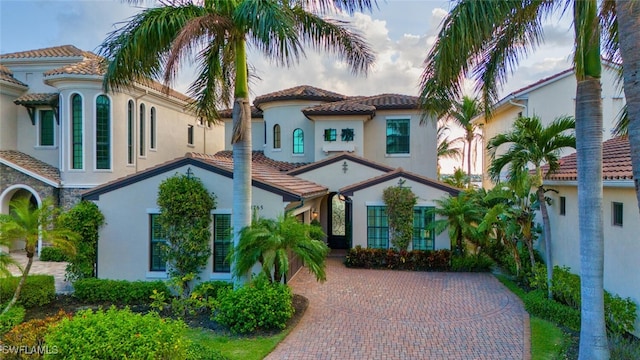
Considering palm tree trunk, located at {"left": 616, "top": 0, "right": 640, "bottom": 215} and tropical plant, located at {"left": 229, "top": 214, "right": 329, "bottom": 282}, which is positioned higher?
palm tree trunk, located at {"left": 616, "top": 0, "right": 640, "bottom": 215}

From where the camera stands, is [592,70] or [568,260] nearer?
[592,70]

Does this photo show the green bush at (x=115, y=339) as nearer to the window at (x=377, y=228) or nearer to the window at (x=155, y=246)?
the window at (x=155, y=246)

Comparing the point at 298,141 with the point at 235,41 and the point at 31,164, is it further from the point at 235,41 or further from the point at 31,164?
the point at 31,164

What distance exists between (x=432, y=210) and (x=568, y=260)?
5.21 meters

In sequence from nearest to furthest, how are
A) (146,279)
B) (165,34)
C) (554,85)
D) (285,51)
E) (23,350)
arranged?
(23,350) < (285,51) < (165,34) < (146,279) < (554,85)

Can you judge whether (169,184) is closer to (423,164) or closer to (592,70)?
(592,70)

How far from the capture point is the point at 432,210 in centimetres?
1562

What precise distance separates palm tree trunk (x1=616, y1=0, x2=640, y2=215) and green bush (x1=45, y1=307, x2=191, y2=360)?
714cm

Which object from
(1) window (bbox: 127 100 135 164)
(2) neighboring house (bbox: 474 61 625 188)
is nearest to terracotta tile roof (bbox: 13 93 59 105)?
(1) window (bbox: 127 100 135 164)

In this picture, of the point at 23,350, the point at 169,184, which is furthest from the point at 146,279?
the point at 23,350

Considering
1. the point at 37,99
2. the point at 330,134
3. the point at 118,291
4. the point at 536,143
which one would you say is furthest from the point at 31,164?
the point at 536,143

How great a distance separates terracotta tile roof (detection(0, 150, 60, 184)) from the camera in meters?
18.5

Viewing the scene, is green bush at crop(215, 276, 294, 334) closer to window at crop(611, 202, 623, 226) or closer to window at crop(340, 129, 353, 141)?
window at crop(611, 202, 623, 226)

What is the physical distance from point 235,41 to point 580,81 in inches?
323
